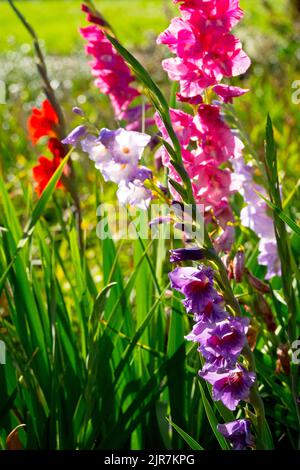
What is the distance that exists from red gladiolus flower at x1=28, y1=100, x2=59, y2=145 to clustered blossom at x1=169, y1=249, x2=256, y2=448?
0.75 m

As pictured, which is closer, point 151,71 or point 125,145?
point 125,145

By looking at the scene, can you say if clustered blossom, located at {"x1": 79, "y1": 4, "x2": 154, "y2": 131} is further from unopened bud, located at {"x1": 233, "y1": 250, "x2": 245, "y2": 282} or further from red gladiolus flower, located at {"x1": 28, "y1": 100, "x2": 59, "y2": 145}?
unopened bud, located at {"x1": 233, "y1": 250, "x2": 245, "y2": 282}

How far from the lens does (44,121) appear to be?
160cm

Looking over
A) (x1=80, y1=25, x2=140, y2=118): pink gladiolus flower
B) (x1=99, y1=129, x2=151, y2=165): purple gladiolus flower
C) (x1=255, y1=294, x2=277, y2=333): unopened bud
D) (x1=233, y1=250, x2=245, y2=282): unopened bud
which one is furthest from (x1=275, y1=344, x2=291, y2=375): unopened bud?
(x1=80, y1=25, x2=140, y2=118): pink gladiolus flower

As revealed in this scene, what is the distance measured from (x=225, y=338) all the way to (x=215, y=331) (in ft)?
0.06

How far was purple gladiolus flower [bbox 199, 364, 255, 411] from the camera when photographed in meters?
0.98

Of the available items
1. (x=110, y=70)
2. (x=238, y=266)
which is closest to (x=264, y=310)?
(x=238, y=266)

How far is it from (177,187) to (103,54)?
625mm

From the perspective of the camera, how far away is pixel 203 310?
0.93 m

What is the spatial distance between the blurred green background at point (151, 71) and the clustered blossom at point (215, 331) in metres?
0.42

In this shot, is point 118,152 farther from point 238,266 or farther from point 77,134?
point 238,266

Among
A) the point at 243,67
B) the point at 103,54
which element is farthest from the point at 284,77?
the point at 243,67

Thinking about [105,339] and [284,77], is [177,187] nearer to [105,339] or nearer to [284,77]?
[105,339]

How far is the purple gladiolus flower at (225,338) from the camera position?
3.06 ft
